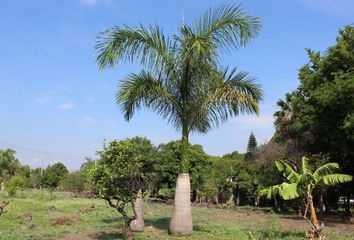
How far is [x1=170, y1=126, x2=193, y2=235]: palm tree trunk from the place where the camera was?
1577cm

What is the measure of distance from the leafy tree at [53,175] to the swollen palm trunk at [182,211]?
6418 centimetres

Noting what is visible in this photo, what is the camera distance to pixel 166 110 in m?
16.7

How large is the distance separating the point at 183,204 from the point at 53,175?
67844mm

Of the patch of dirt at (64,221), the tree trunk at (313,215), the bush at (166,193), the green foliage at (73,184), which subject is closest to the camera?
the tree trunk at (313,215)

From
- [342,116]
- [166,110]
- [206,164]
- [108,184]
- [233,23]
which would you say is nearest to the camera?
[108,184]

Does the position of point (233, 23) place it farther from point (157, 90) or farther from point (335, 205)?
point (335, 205)

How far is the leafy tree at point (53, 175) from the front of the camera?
3071 inches

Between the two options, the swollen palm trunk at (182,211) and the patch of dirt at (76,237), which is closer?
the swollen palm trunk at (182,211)

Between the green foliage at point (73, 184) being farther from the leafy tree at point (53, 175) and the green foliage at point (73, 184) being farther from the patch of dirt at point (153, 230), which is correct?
the patch of dirt at point (153, 230)

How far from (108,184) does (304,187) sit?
644 centimetres

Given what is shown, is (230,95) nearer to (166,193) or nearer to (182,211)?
(182,211)

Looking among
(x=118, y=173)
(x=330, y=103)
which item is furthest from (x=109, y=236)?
(x=330, y=103)

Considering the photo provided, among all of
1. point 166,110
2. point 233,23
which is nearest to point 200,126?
point 166,110

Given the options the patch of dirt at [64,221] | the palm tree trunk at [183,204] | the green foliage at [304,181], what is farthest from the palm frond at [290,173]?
the patch of dirt at [64,221]
